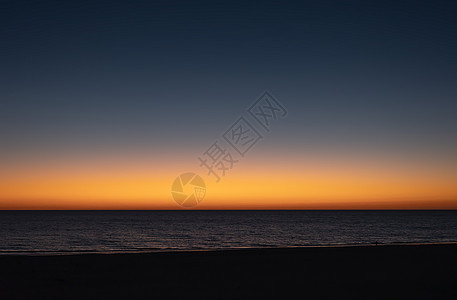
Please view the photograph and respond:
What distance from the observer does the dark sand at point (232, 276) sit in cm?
1067

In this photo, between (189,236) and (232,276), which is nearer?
(232,276)

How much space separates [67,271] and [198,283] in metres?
5.21

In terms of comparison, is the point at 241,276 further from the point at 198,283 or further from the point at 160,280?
the point at 160,280

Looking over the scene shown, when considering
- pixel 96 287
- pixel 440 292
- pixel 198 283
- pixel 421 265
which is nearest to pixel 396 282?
pixel 440 292

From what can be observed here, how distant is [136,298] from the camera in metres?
10.2

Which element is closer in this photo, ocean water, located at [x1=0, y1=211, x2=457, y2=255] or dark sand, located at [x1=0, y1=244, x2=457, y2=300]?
dark sand, located at [x1=0, y1=244, x2=457, y2=300]

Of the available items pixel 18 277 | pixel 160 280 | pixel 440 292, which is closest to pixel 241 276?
pixel 160 280

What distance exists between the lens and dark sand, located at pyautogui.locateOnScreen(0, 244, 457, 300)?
1067 centimetres

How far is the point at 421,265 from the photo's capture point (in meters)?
15.4

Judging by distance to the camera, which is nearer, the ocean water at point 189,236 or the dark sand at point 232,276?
the dark sand at point 232,276

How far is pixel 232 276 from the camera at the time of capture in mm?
13117

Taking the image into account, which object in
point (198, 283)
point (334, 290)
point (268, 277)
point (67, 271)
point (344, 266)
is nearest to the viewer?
point (334, 290)

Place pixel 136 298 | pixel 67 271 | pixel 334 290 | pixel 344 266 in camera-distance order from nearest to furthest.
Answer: pixel 136 298, pixel 334 290, pixel 67 271, pixel 344 266

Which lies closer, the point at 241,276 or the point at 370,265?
the point at 241,276
